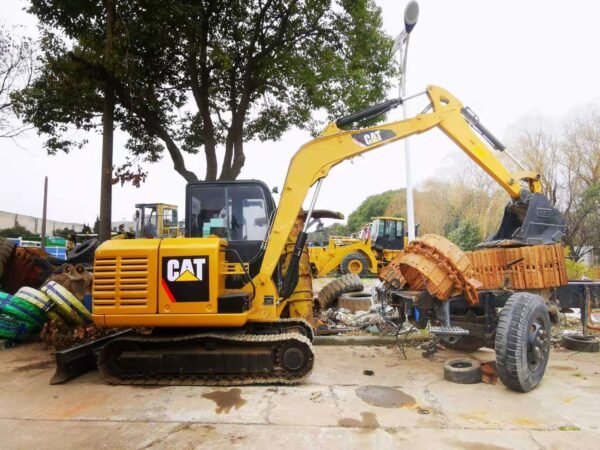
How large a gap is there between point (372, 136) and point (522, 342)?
3.07 m

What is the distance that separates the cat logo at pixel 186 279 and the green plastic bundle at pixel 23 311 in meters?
3.54

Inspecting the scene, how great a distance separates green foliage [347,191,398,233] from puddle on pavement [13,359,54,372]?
51.0 metres

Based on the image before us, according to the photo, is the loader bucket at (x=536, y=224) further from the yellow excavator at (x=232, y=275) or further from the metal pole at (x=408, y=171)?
the metal pole at (x=408, y=171)

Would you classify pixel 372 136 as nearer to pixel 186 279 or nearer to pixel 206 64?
pixel 186 279

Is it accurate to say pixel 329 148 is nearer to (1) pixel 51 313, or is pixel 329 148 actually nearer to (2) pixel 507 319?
(2) pixel 507 319

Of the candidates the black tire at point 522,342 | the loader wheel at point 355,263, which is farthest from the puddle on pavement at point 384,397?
the loader wheel at point 355,263

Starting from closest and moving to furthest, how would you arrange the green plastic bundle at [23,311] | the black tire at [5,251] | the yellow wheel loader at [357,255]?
the green plastic bundle at [23,311]
the black tire at [5,251]
the yellow wheel loader at [357,255]

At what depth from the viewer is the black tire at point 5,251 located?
29.5 feet

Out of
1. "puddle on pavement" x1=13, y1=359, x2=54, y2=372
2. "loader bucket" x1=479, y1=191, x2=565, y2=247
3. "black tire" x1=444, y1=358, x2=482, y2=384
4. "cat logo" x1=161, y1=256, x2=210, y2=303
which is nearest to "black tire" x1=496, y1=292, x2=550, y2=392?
"black tire" x1=444, y1=358, x2=482, y2=384

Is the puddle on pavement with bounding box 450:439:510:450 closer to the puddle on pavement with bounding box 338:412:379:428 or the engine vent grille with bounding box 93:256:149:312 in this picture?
the puddle on pavement with bounding box 338:412:379:428

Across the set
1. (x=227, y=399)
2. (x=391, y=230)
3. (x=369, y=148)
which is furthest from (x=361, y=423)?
(x=391, y=230)

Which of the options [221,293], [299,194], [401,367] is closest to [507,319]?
[401,367]

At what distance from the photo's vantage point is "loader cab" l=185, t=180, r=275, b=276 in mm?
6152

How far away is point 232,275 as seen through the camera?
560 centimetres
